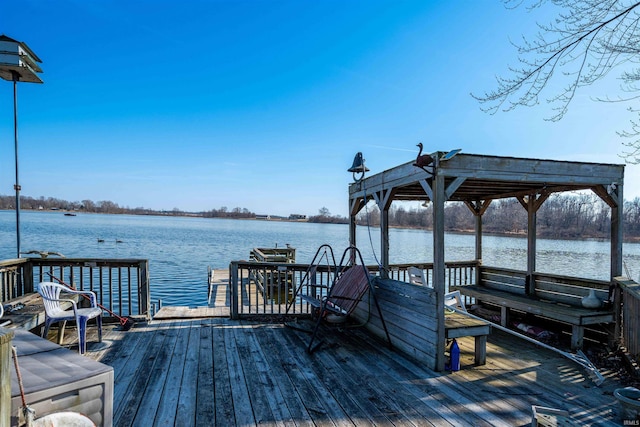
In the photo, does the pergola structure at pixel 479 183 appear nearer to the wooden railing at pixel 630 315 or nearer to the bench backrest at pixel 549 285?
the bench backrest at pixel 549 285

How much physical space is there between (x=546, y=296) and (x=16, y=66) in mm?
7528

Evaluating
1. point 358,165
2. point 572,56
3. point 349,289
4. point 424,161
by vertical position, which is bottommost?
point 349,289

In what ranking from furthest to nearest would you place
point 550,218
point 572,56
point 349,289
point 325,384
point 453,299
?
point 550,218 → point 453,299 → point 349,289 → point 572,56 → point 325,384

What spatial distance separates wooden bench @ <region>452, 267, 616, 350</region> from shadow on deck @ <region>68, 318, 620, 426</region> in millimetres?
504

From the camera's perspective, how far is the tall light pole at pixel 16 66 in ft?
13.0

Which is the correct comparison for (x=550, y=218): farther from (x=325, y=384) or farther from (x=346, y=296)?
(x=325, y=384)

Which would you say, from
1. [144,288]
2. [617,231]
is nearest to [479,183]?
[617,231]

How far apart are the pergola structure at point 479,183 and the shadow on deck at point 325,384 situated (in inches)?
27.7

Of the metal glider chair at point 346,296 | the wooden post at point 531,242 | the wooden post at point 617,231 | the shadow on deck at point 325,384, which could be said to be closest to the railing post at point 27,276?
the shadow on deck at point 325,384

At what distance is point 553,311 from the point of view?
4.27 meters

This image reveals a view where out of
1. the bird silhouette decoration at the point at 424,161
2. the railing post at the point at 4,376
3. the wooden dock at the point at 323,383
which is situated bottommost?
the wooden dock at the point at 323,383

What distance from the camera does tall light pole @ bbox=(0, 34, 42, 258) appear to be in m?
3.96

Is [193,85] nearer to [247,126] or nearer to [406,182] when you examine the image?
[247,126]

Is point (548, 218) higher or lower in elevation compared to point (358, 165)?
lower
